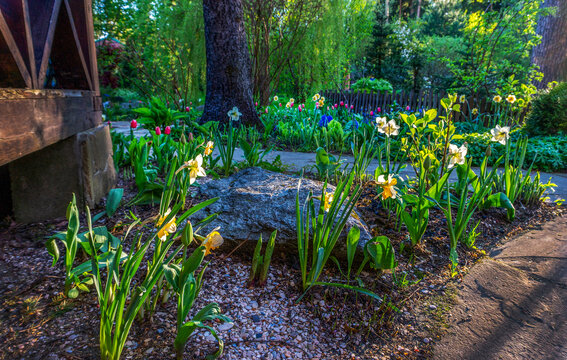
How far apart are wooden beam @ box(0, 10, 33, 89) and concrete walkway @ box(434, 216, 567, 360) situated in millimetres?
1860

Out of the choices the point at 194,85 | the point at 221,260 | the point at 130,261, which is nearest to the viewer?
the point at 130,261

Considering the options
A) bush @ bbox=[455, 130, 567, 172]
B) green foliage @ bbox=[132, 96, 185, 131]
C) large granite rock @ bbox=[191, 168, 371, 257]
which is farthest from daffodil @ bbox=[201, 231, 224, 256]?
bush @ bbox=[455, 130, 567, 172]

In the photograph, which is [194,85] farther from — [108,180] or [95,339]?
[95,339]

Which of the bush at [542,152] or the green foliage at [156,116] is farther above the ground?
the green foliage at [156,116]

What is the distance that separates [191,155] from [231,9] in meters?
2.99

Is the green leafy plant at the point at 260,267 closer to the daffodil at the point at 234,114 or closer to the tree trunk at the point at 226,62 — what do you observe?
the daffodil at the point at 234,114

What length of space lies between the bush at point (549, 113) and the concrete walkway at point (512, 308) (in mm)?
4233

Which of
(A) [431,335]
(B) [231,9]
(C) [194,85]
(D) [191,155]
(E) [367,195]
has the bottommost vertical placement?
(A) [431,335]

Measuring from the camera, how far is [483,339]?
1.25 metres

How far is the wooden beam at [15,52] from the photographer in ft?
4.19

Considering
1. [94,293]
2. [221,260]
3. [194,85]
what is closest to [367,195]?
[221,260]

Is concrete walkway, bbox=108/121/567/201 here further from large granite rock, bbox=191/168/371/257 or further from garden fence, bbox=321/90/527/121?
garden fence, bbox=321/90/527/121

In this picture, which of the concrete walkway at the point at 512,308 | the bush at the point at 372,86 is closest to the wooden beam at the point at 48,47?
the concrete walkway at the point at 512,308

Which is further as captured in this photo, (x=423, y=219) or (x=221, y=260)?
(x=423, y=219)
